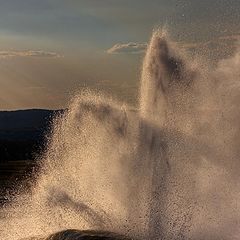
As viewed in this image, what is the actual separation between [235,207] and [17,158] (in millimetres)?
154072

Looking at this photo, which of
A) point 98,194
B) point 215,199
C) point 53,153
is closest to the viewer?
point 215,199

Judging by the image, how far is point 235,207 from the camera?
33.5m

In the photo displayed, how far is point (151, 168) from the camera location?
34938 millimetres

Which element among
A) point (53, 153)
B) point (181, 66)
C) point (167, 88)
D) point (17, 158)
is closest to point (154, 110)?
point (167, 88)

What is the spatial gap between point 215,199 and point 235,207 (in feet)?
5.26

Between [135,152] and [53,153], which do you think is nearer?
[135,152]

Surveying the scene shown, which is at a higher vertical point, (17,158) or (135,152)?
(135,152)

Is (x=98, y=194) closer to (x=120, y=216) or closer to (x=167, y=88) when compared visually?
(x=120, y=216)

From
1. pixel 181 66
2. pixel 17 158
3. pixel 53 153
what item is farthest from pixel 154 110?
pixel 17 158

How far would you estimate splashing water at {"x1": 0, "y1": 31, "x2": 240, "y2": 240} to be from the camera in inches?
1240

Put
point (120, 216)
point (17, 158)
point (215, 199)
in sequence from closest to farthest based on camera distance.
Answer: point (120, 216) → point (215, 199) → point (17, 158)

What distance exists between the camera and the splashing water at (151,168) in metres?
31.5

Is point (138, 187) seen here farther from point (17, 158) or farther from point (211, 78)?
point (17, 158)

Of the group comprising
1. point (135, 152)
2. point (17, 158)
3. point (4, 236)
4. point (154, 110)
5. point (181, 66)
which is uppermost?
point (181, 66)
